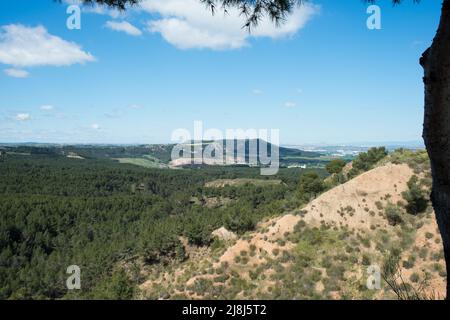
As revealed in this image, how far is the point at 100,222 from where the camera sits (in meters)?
78.2

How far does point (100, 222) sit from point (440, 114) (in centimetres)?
8290

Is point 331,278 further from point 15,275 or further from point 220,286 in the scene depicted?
point 15,275

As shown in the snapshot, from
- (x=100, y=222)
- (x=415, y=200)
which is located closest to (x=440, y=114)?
→ (x=415, y=200)

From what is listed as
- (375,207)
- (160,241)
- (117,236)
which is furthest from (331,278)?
(117,236)

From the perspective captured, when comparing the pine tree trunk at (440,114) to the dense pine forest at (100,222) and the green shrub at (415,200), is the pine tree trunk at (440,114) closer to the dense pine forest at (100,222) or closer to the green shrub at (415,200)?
the green shrub at (415,200)

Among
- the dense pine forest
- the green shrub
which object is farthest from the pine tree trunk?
the dense pine forest

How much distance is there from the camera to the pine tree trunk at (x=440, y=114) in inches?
117

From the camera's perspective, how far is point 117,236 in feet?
225

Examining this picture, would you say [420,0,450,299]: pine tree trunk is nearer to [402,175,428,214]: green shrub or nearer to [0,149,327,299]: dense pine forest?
[402,175,428,214]: green shrub

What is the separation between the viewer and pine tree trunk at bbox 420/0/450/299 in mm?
2965

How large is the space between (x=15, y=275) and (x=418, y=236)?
2242 inches

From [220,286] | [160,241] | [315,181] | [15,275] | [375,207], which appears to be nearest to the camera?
[220,286]

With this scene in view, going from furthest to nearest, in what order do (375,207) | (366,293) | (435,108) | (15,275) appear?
(15,275) < (375,207) < (366,293) < (435,108)

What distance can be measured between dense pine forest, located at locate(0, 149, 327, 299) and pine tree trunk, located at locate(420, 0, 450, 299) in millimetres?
28310
